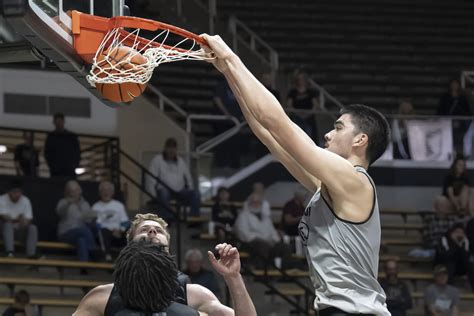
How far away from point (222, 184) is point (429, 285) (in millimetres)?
2901

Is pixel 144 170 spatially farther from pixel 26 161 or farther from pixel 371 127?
pixel 371 127

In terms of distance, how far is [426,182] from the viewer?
60.6ft

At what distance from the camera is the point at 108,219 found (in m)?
15.7

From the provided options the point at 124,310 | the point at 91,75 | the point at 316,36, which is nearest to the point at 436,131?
the point at 316,36

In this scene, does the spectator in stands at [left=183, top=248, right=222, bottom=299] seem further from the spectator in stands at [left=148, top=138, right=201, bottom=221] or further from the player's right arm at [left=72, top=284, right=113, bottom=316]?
the player's right arm at [left=72, top=284, right=113, bottom=316]

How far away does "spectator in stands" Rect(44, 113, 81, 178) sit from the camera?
16.7m

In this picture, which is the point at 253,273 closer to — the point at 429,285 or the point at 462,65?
the point at 429,285

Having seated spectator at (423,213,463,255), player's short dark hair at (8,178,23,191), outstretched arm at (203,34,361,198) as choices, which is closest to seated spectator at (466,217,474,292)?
seated spectator at (423,213,463,255)

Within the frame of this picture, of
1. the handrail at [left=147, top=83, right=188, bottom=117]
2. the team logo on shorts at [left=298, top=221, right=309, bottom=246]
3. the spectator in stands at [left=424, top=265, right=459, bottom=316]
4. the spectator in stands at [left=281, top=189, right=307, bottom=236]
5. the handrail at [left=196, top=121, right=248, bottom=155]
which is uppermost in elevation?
the team logo on shorts at [left=298, top=221, right=309, bottom=246]

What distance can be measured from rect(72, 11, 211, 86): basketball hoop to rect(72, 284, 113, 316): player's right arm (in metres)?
1.17

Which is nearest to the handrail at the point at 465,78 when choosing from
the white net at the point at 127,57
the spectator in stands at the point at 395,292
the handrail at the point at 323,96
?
the handrail at the point at 323,96

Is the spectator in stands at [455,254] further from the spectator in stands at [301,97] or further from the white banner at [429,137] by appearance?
the spectator in stands at [301,97]

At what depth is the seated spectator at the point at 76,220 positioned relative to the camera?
1570 centimetres

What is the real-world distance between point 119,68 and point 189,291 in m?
1.21
